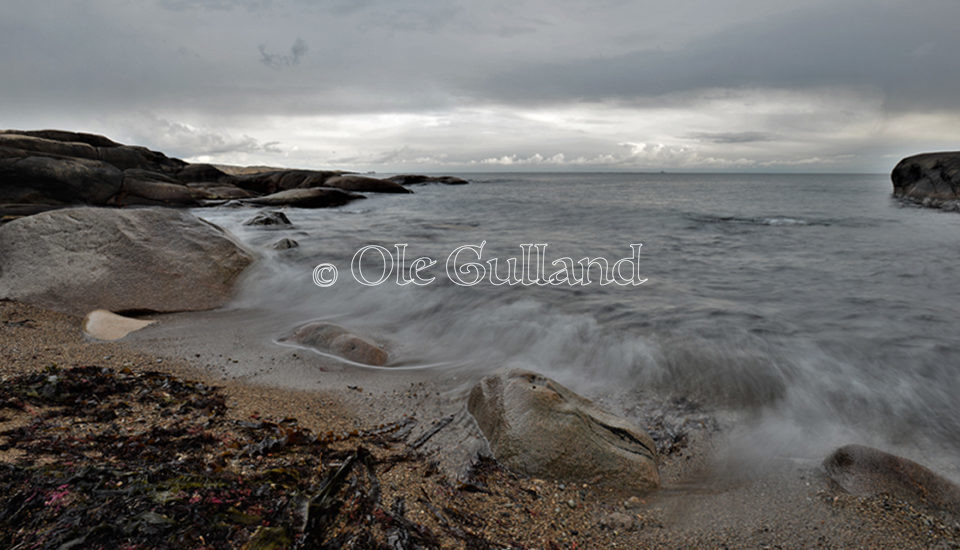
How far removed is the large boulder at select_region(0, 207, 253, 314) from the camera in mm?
5324

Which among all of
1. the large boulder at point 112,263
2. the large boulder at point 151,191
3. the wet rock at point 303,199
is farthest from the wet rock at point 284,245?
the wet rock at point 303,199

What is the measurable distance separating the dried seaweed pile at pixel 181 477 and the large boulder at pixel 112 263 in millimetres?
2643

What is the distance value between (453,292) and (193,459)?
4.78 meters

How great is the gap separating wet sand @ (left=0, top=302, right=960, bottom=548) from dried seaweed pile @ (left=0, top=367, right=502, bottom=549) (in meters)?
0.20

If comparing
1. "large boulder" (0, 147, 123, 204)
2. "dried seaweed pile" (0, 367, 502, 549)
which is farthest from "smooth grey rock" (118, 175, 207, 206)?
"dried seaweed pile" (0, 367, 502, 549)

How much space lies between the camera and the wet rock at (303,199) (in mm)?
20266

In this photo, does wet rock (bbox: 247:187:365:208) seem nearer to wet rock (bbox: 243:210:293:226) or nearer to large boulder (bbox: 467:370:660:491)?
wet rock (bbox: 243:210:293:226)

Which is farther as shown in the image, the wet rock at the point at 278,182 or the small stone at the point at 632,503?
the wet rock at the point at 278,182

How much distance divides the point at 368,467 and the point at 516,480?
0.84 meters

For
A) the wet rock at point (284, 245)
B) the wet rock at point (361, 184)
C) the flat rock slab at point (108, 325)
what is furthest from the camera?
the wet rock at point (361, 184)

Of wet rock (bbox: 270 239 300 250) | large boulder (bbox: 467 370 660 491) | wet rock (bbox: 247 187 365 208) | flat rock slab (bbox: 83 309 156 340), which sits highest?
wet rock (bbox: 247 187 365 208)

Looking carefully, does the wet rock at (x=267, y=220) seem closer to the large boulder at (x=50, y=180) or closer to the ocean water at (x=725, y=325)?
the ocean water at (x=725, y=325)

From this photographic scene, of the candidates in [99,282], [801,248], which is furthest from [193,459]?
[801,248]

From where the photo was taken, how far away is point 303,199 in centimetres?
2073
